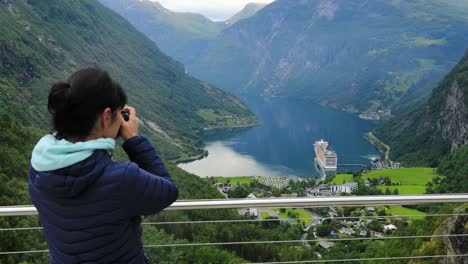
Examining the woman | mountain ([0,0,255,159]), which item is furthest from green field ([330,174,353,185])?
the woman

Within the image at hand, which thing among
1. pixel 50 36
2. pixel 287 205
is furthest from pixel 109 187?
pixel 50 36

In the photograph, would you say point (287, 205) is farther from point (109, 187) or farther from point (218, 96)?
point (218, 96)

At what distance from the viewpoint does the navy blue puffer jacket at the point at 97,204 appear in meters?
0.98

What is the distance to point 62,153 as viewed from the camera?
992 millimetres

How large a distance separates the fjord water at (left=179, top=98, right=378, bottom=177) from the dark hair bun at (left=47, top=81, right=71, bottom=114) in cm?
4020

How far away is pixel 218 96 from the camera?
106500mm

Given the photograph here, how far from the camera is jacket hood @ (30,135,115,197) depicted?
978mm

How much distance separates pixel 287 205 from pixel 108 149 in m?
1.04

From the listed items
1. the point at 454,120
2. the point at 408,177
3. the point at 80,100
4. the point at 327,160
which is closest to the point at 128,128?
the point at 80,100

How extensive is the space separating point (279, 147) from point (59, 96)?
54.4 meters

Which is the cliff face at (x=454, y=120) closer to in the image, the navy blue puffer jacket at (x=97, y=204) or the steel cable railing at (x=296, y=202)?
the steel cable railing at (x=296, y=202)

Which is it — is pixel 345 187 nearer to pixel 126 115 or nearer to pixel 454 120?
pixel 454 120

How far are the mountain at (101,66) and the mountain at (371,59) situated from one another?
4307 cm

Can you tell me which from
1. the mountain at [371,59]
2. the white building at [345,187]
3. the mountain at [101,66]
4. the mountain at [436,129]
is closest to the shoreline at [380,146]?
the mountain at [436,129]
